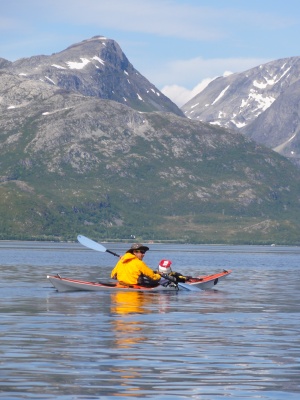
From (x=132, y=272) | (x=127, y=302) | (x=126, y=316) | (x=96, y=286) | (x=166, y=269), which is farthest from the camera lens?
(x=166, y=269)

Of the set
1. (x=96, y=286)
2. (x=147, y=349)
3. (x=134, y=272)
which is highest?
(x=134, y=272)

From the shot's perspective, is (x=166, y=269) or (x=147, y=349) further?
(x=166, y=269)

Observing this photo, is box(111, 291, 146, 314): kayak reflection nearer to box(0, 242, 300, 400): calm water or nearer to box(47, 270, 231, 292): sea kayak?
box(0, 242, 300, 400): calm water

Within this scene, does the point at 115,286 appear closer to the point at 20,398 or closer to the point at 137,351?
the point at 137,351

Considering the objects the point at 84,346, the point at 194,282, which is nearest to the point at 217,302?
the point at 194,282

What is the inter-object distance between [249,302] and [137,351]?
110 feet

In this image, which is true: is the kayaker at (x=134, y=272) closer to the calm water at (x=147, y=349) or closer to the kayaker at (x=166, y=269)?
the kayaker at (x=166, y=269)

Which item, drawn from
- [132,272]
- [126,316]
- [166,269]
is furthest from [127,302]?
[166,269]

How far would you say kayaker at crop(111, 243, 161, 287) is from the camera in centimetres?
7144

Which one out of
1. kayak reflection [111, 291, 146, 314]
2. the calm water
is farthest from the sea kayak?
the calm water

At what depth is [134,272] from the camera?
7269cm

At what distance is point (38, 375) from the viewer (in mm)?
32219

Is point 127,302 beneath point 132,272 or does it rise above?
beneath

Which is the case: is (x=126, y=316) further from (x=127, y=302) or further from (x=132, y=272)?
(x=132, y=272)
